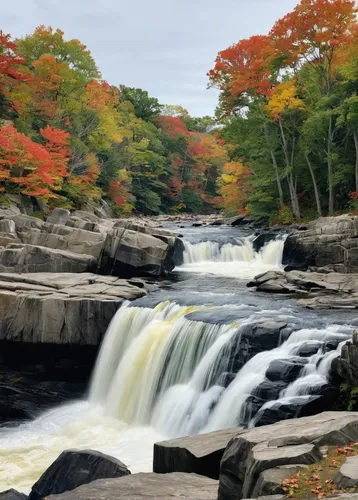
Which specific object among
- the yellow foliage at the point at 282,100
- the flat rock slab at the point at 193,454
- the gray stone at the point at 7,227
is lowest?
the flat rock slab at the point at 193,454

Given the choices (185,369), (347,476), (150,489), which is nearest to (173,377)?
(185,369)

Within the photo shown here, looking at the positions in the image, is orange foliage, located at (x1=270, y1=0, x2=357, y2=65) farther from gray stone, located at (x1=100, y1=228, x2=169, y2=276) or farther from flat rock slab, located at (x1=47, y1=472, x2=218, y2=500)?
flat rock slab, located at (x1=47, y1=472, x2=218, y2=500)

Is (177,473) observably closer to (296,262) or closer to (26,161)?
(296,262)

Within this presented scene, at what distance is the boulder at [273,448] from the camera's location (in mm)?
5098

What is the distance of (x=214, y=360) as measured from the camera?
1137 centimetres

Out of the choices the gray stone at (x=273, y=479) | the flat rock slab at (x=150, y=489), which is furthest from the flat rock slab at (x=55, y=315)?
the gray stone at (x=273, y=479)

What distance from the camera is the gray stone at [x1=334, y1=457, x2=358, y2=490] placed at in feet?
14.1

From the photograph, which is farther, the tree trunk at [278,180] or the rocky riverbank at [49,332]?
the tree trunk at [278,180]

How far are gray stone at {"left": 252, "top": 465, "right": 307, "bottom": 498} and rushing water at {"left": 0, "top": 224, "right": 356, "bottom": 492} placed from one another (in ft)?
13.6

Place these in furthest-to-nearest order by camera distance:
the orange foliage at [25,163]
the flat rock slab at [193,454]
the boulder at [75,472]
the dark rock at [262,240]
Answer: the dark rock at [262,240] < the orange foliage at [25,163] < the boulder at [75,472] < the flat rock slab at [193,454]

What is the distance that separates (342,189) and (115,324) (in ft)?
73.0

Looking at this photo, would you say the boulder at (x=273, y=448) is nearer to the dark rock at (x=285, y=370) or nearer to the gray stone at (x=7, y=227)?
the dark rock at (x=285, y=370)

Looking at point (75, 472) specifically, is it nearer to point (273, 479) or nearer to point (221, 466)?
point (221, 466)

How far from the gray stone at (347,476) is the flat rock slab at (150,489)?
1.83m
